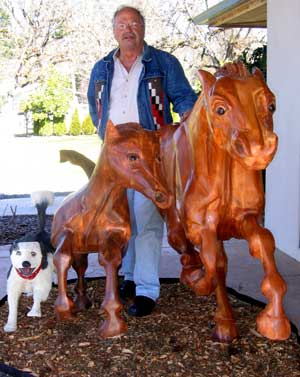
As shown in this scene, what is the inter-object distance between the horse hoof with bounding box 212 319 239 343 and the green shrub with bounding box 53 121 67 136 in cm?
1865

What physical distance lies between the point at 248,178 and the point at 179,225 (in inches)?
19.8

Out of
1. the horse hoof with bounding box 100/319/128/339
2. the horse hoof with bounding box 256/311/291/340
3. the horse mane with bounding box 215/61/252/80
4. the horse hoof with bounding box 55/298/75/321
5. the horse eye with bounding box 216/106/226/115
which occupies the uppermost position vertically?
the horse mane with bounding box 215/61/252/80

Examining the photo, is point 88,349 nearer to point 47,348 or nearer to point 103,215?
point 47,348

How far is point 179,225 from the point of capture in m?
2.48

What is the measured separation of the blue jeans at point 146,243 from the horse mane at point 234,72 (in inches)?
46.2

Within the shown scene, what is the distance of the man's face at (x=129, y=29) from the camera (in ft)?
9.50

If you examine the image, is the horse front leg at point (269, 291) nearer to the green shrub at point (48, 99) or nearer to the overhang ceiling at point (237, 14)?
the overhang ceiling at point (237, 14)

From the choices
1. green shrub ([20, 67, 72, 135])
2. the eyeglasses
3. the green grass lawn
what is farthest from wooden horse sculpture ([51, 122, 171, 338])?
green shrub ([20, 67, 72, 135])

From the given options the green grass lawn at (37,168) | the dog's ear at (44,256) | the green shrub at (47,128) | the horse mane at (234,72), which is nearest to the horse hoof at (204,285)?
the horse mane at (234,72)

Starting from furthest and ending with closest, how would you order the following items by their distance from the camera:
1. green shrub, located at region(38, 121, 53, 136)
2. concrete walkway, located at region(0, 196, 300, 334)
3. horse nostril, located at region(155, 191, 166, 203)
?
green shrub, located at region(38, 121, 53, 136) → concrete walkway, located at region(0, 196, 300, 334) → horse nostril, located at region(155, 191, 166, 203)

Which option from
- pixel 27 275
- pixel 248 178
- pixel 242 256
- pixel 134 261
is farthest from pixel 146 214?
pixel 242 256

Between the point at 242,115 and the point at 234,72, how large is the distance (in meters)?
0.25

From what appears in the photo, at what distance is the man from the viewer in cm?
304

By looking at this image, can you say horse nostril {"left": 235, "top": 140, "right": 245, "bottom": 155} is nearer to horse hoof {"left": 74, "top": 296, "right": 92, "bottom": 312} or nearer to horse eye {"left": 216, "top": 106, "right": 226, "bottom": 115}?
horse eye {"left": 216, "top": 106, "right": 226, "bottom": 115}
